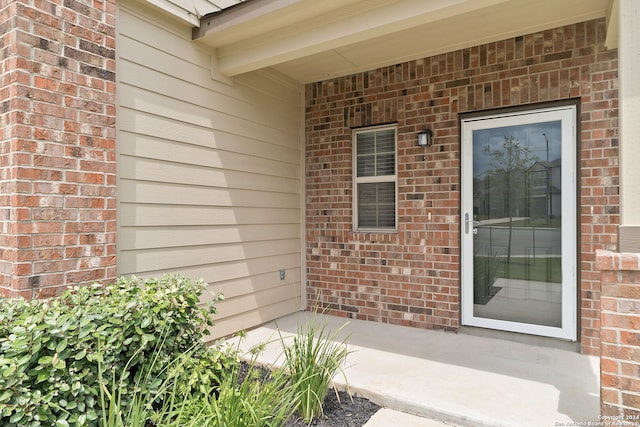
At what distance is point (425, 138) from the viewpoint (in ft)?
13.3

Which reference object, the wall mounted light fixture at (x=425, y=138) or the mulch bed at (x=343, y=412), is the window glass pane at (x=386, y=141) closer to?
the wall mounted light fixture at (x=425, y=138)

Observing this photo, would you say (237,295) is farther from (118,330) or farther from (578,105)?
(578,105)

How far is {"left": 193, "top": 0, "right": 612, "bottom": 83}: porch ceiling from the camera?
2.99 meters

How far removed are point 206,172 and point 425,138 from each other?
223 cm

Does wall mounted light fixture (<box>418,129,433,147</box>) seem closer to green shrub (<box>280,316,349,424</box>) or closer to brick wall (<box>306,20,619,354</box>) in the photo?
brick wall (<box>306,20,619,354</box>)

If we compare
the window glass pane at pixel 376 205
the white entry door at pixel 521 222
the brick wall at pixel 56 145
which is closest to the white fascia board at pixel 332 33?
the brick wall at pixel 56 145

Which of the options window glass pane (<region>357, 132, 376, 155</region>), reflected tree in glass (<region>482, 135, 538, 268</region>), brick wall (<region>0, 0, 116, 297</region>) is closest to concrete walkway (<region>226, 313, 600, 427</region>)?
reflected tree in glass (<region>482, 135, 538, 268</region>)

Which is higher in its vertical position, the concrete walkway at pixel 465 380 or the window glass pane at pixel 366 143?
the window glass pane at pixel 366 143

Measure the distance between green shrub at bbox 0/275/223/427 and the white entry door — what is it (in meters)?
2.68

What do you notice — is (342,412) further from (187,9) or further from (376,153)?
(187,9)

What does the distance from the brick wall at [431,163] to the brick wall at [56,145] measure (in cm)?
253

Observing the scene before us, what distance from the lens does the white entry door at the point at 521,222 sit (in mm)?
3498

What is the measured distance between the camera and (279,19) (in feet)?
10.7

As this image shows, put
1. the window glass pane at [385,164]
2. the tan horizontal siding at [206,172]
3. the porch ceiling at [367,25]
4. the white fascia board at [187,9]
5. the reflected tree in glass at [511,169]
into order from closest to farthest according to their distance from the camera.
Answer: the porch ceiling at [367,25]
the tan horizontal siding at [206,172]
the white fascia board at [187,9]
the reflected tree in glass at [511,169]
the window glass pane at [385,164]
